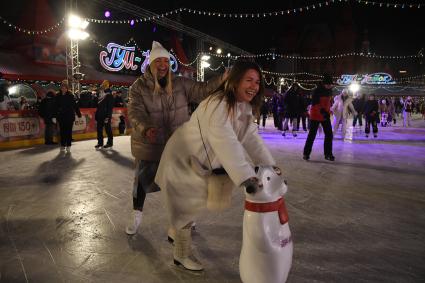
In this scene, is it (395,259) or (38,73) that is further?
(38,73)

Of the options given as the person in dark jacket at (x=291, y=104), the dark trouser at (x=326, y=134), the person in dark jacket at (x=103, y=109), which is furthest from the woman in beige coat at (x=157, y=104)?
the person in dark jacket at (x=291, y=104)

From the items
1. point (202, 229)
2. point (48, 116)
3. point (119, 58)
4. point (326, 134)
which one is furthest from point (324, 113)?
point (119, 58)

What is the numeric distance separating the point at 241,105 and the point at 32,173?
5.05 metres

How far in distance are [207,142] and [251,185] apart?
1.47 feet

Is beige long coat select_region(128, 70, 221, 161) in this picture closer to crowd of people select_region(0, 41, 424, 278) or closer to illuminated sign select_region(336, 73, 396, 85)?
crowd of people select_region(0, 41, 424, 278)

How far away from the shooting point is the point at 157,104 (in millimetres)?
3035

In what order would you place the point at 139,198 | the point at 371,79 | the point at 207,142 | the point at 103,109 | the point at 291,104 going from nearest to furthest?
the point at 207,142
the point at 139,198
the point at 103,109
the point at 291,104
the point at 371,79

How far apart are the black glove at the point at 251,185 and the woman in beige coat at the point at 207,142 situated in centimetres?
22

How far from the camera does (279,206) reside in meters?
2.04

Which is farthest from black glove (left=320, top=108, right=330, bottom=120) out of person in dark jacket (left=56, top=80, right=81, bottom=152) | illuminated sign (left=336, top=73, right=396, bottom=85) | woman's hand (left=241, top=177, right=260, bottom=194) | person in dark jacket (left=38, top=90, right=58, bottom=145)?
illuminated sign (left=336, top=73, right=396, bottom=85)

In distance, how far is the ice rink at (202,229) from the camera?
8.68 feet

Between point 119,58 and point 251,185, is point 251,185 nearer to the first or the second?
point 251,185

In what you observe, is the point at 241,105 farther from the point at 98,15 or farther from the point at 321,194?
the point at 98,15

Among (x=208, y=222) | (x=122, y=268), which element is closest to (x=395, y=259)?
(x=208, y=222)
